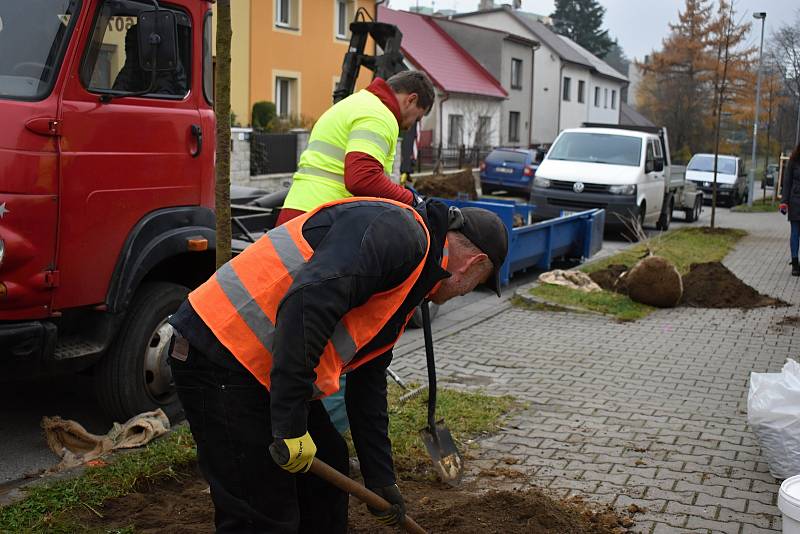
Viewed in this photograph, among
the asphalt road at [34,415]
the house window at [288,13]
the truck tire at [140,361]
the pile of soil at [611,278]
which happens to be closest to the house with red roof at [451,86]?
the house window at [288,13]

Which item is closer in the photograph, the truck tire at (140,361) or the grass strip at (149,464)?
the grass strip at (149,464)

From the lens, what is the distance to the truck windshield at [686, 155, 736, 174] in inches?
1262

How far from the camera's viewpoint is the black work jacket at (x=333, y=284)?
9.02 feet

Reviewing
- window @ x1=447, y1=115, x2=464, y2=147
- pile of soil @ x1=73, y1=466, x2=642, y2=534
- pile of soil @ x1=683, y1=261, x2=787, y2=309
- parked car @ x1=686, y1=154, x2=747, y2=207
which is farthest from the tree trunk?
window @ x1=447, y1=115, x2=464, y2=147

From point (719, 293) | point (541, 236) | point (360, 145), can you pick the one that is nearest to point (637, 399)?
point (360, 145)

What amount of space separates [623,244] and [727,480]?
41.9ft

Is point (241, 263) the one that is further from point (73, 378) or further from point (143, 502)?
point (73, 378)

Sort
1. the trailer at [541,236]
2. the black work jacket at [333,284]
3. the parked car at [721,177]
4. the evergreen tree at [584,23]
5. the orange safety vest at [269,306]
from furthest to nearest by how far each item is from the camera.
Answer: the evergreen tree at [584,23] < the parked car at [721,177] < the trailer at [541,236] < the orange safety vest at [269,306] < the black work jacket at [333,284]

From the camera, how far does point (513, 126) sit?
4962cm

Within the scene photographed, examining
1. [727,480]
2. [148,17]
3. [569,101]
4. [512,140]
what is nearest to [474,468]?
[727,480]

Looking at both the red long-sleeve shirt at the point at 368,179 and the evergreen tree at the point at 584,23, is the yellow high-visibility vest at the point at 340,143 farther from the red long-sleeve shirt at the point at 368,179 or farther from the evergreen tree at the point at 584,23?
the evergreen tree at the point at 584,23

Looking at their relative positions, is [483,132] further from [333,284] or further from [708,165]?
[333,284]

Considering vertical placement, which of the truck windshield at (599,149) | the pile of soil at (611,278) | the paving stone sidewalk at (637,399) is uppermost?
the truck windshield at (599,149)

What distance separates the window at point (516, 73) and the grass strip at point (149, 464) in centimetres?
4387
